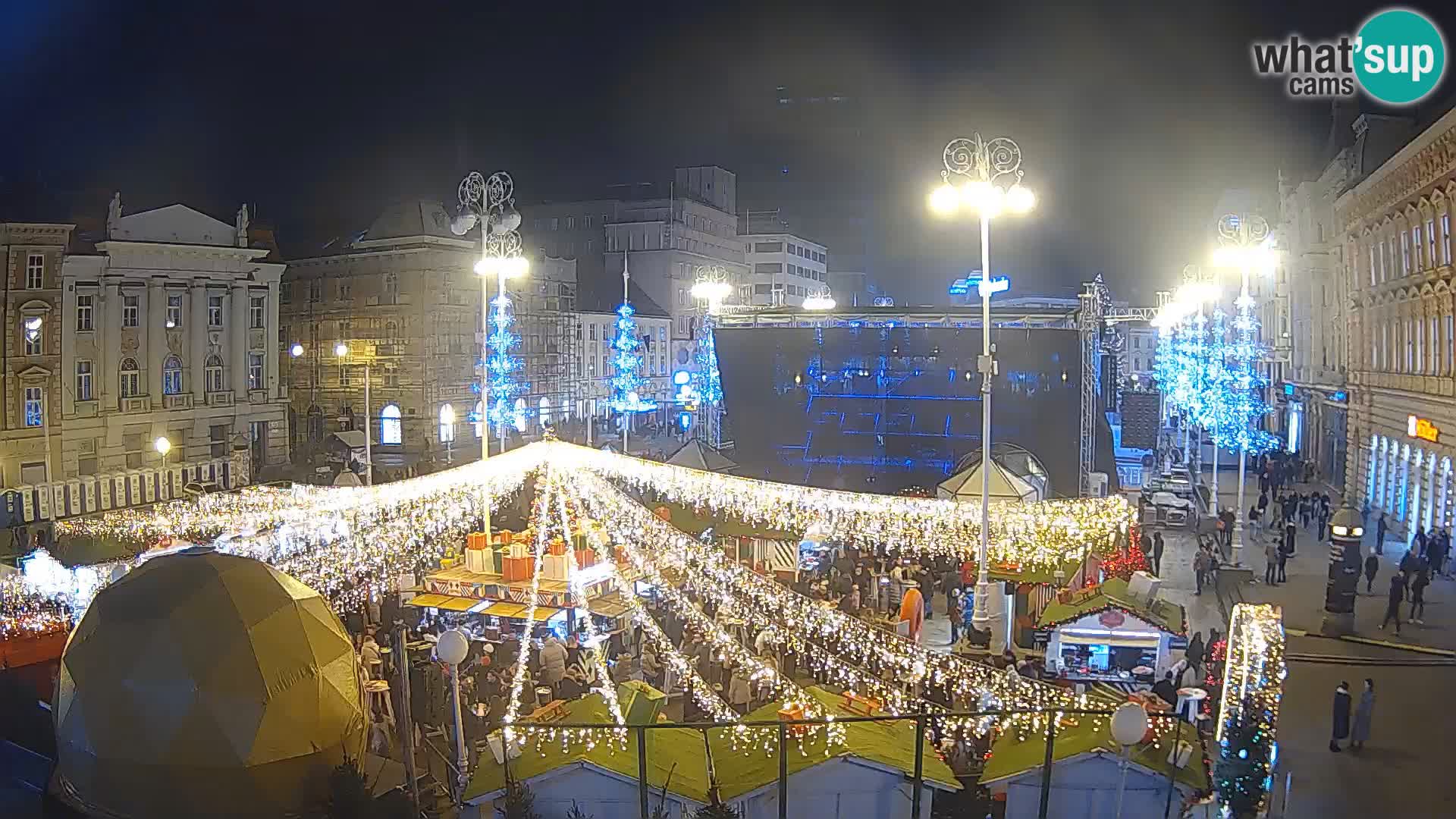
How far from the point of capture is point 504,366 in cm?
4419

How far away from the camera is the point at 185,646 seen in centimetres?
921

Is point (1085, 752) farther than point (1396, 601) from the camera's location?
No

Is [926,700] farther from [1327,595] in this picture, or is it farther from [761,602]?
[1327,595]

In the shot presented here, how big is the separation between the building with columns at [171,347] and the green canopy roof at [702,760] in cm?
2718

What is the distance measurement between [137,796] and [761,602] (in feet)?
26.4

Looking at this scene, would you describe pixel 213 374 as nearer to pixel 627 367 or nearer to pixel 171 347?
pixel 171 347

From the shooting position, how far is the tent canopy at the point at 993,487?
21562 mm

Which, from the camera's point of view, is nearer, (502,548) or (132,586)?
(132,586)

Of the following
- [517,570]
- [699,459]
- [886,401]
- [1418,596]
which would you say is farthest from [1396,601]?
[886,401]

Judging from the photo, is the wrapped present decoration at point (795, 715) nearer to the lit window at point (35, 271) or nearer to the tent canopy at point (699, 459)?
the tent canopy at point (699, 459)

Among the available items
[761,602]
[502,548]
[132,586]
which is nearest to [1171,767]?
[761,602]

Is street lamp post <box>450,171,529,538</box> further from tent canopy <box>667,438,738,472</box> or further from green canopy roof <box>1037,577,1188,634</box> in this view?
green canopy roof <box>1037,577,1188,634</box>

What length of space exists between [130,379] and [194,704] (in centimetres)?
3184

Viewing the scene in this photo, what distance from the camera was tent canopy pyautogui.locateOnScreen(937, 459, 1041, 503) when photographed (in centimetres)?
2156
